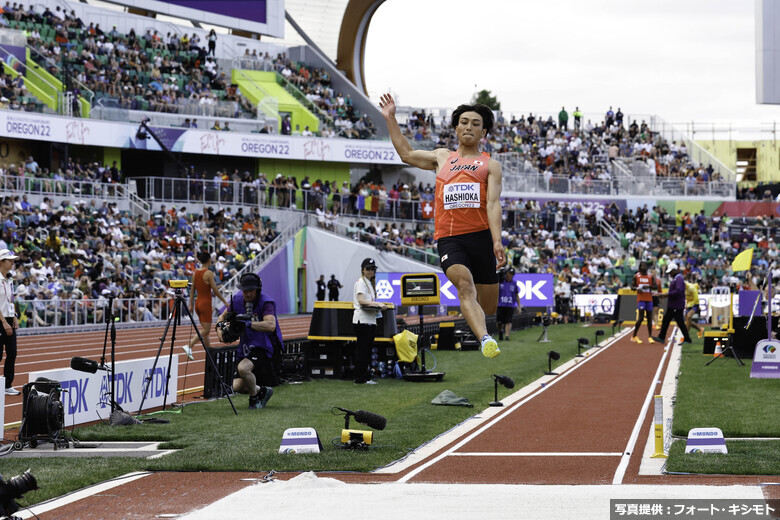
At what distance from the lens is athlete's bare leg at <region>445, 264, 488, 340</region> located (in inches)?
314

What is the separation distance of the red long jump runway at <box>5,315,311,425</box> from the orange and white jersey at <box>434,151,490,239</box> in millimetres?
6247

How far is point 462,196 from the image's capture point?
26.8 ft

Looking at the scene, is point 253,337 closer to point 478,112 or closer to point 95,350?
point 478,112

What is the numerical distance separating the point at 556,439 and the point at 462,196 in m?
3.40

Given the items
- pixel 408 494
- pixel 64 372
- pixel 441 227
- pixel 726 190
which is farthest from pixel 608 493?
pixel 726 190

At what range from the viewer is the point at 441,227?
8.30m

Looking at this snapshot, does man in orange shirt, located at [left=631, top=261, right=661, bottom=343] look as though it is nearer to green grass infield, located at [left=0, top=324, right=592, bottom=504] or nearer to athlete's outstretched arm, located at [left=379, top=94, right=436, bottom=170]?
green grass infield, located at [left=0, top=324, right=592, bottom=504]

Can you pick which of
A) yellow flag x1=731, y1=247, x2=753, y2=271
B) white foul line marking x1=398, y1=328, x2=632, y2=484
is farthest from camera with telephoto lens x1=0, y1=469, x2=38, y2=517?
yellow flag x1=731, y1=247, x2=753, y2=271

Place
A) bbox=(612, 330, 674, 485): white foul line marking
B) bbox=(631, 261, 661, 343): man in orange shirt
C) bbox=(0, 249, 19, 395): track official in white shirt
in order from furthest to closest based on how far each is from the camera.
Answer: bbox=(631, 261, 661, 343): man in orange shirt → bbox=(0, 249, 19, 395): track official in white shirt → bbox=(612, 330, 674, 485): white foul line marking

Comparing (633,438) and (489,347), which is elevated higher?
(489,347)

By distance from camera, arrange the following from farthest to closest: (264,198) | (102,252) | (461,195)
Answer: (264,198) < (102,252) < (461,195)

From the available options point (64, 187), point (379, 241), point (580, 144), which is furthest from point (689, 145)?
point (64, 187)

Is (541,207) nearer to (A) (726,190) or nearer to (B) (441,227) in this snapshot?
(A) (726,190)

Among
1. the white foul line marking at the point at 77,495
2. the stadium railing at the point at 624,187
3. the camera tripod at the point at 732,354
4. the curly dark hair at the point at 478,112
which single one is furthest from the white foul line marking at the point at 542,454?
the stadium railing at the point at 624,187
